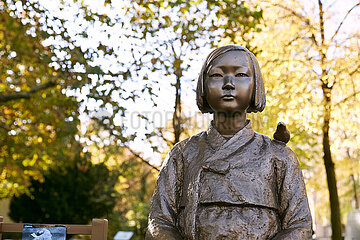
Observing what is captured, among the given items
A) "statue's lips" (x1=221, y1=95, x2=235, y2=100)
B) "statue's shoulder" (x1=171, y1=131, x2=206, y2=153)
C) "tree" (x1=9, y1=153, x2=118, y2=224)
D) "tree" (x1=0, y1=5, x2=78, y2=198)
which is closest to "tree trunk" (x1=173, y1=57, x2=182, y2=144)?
"tree" (x1=0, y1=5, x2=78, y2=198)

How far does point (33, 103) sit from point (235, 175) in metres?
9.77

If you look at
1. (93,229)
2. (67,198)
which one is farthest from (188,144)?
(67,198)

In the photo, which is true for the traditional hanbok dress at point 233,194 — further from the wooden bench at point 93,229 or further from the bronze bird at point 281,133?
the wooden bench at point 93,229

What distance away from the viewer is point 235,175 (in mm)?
2367

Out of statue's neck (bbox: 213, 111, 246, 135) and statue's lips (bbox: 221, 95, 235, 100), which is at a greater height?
statue's lips (bbox: 221, 95, 235, 100)

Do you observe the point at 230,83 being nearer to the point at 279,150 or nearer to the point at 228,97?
the point at 228,97

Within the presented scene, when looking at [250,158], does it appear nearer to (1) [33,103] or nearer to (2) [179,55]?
(2) [179,55]

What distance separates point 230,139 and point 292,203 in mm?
479

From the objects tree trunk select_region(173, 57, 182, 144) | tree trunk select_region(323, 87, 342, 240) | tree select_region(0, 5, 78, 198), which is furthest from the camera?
tree trunk select_region(323, 87, 342, 240)

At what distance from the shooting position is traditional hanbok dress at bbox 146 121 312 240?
7.46ft

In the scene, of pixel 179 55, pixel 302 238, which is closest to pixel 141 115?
pixel 179 55

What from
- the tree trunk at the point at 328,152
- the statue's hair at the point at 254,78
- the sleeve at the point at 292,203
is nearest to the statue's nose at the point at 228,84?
the statue's hair at the point at 254,78

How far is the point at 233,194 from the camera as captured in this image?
2312mm

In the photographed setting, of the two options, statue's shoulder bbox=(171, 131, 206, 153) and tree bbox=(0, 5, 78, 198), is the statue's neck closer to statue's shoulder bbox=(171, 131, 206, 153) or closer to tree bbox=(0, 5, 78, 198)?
statue's shoulder bbox=(171, 131, 206, 153)
